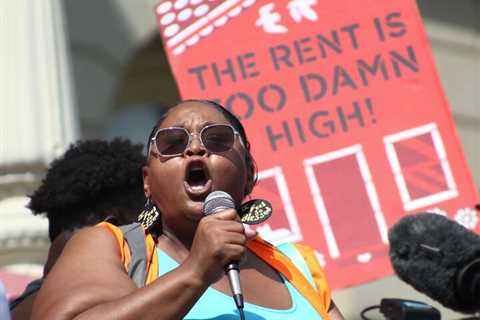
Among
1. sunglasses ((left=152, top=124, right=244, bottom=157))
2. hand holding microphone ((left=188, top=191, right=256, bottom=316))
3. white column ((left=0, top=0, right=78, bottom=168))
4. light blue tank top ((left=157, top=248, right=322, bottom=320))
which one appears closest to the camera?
hand holding microphone ((left=188, top=191, right=256, bottom=316))

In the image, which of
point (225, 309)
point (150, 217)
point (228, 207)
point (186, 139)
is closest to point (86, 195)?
point (150, 217)

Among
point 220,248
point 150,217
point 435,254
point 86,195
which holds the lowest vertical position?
point 435,254

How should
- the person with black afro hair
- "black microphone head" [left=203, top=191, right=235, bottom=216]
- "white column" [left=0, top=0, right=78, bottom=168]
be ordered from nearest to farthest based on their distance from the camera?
"black microphone head" [left=203, top=191, right=235, bottom=216] → the person with black afro hair → "white column" [left=0, top=0, right=78, bottom=168]

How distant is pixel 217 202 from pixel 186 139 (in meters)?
0.32

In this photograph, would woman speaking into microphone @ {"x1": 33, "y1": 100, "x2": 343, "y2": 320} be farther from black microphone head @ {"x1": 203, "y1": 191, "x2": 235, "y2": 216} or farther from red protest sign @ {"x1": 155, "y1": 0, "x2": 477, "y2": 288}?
red protest sign @ {"x1": 155, "y1": 0, "x2": 477, "y2": 288}

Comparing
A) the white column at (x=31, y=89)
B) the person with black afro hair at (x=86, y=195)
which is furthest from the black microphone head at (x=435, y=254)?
the white column at (x=31, y=89)

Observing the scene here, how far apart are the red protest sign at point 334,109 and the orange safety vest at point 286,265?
0.88 m

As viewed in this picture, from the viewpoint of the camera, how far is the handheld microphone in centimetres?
264

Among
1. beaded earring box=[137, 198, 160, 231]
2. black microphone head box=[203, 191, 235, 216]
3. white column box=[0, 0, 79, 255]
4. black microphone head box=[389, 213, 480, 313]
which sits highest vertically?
white column box=[0, 0, 79, 255]

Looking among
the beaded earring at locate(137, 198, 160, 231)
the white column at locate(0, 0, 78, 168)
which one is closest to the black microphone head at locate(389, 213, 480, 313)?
the beaded earring at locate(137, 198, 160, 231)

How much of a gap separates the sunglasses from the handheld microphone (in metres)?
0.19

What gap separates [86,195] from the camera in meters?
3.86

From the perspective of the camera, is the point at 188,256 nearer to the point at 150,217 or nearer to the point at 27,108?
the point at 150,217

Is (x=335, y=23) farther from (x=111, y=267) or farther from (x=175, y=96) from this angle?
(x=175, y=96)
